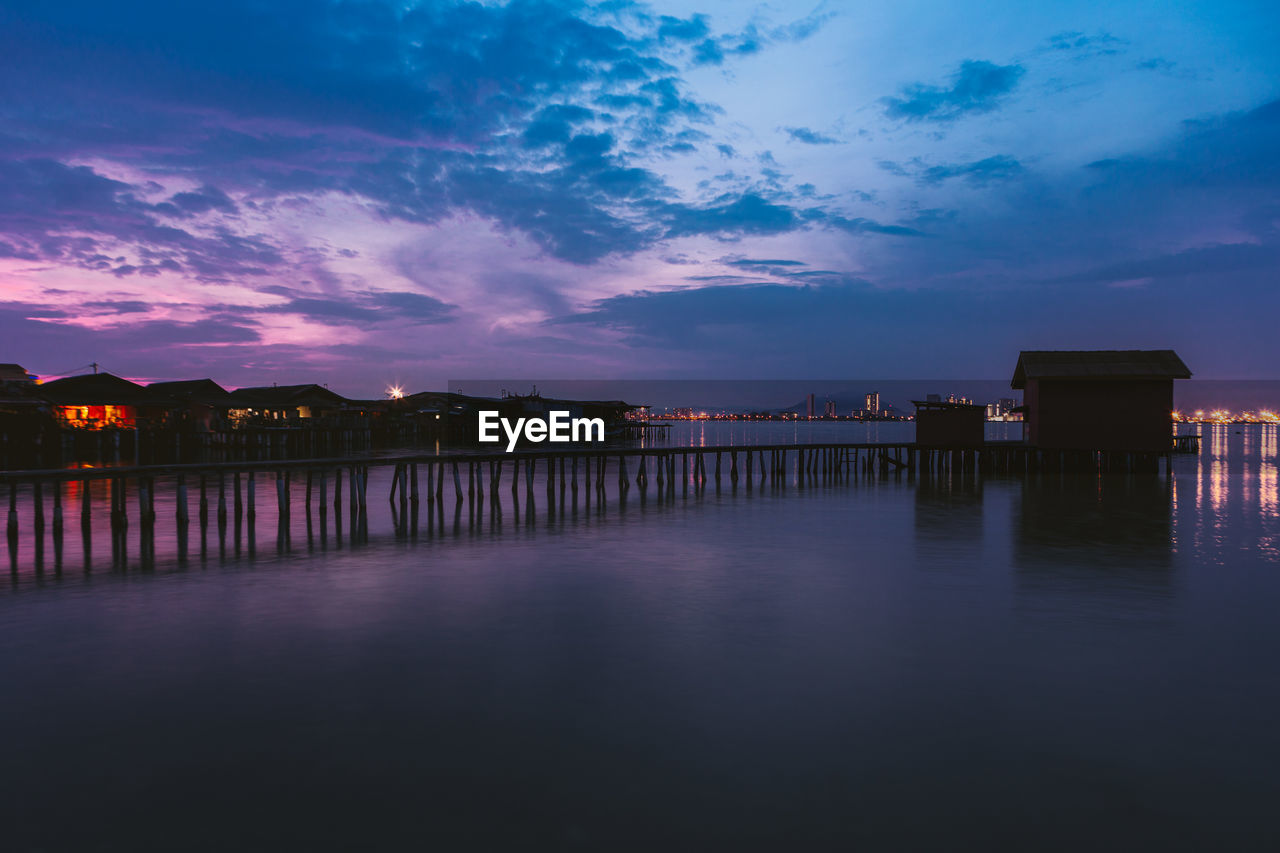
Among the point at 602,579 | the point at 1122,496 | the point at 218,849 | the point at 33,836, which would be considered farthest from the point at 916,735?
the point at 1122,496

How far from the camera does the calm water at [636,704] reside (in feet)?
18.4

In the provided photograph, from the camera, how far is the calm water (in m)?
5.62

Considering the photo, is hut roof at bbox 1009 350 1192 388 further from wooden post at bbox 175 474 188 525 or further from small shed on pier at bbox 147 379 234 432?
small shed on pier at bbox 147 379 234 432

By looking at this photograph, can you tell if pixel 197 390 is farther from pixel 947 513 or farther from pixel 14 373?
pixel 947 513

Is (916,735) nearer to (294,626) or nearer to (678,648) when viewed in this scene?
(678,648)

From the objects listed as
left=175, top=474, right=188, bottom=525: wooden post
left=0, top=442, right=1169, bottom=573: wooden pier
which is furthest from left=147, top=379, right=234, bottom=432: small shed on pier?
left=175, top=474, right=188, bottom=525: wooden post

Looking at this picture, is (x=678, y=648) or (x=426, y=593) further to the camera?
(x=426, y=593)

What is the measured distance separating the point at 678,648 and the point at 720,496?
868 inches

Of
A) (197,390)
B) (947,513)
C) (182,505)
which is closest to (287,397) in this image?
(197,390)

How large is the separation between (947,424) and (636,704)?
138 ft

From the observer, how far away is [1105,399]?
41781 millimetres

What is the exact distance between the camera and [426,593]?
44.3 ft

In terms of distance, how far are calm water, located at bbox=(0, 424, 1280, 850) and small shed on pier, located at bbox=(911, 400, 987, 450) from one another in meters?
28.8

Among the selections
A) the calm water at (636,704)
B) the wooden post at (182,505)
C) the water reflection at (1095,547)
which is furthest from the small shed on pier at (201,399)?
the water reflection at (1095,547)
